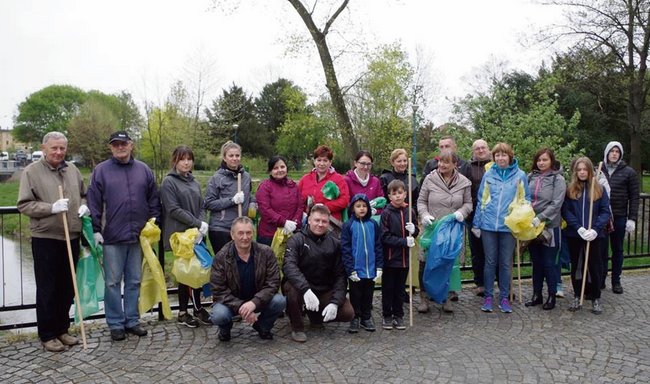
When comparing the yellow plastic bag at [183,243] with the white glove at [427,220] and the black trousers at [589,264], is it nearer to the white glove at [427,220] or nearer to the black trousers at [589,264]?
the white glove at [427,220]

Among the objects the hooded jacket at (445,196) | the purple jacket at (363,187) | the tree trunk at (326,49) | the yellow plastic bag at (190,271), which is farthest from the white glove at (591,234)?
the tree trunk at (326,49)

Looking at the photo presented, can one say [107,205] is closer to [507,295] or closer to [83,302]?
[83,302]

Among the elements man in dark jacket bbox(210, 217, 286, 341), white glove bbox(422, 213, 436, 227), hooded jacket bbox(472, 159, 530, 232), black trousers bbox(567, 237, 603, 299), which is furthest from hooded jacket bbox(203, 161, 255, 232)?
black trousers bbox(567, 237, 603, 299)

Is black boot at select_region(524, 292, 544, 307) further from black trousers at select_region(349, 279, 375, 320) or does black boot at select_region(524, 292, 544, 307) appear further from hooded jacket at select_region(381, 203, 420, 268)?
black trousers at select_region(349, 279, 375, 320)

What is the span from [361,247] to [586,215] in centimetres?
273

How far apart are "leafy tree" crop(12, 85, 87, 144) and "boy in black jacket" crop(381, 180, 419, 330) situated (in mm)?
73607

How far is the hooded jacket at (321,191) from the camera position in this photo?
5203 mm

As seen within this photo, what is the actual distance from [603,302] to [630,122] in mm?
18391

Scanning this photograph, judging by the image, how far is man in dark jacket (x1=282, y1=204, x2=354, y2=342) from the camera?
459 centimetres

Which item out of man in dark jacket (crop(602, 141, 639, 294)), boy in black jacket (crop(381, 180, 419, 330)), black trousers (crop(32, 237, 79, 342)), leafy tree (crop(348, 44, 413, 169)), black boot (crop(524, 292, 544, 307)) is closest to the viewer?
black trousers (crop(32, 237, 79, 342))

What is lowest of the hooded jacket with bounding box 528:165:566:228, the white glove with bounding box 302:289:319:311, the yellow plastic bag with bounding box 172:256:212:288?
the white glove with bounding box 302:289:319:311

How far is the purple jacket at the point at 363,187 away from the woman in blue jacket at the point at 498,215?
3.83ft

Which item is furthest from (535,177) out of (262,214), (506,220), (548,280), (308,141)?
(308,141)

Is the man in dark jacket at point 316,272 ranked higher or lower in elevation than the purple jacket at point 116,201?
lower
